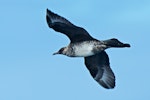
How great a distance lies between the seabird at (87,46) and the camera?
16641 mm

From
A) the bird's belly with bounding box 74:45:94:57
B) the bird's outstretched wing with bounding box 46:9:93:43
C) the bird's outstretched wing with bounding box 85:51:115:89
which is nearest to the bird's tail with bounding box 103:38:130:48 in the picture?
the bird's belly with bounding box 74:45:94:57

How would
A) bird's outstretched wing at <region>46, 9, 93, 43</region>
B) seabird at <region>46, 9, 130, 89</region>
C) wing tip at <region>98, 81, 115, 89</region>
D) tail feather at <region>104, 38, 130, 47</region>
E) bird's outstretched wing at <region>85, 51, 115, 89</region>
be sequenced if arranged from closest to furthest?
1. tail feather at <region>104, 38, 130, 47</region>
2. seabird at <region>46, 9, 130, 89</region>
3. bird's outstretched wing at <region>46, 9, 93, 43</region>
4. wing tip at <region>98, 81, 115, 89</region>
5. bird's outstretched wing at <region>85, 51, 115, 89</region>

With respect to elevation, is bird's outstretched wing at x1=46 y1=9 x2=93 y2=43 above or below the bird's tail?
above

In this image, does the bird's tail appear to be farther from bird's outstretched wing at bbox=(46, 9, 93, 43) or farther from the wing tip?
the wing tip

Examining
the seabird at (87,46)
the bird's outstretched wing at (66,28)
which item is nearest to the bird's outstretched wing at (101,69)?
the seabird at (87,46)

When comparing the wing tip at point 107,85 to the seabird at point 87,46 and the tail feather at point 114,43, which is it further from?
the tail feather at point 114,43

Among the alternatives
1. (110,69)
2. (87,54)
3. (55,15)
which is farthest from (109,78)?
(55,15)

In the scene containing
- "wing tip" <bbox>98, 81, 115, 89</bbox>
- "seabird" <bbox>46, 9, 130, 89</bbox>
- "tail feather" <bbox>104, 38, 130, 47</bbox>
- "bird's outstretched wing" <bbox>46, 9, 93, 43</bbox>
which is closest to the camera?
"tail feather" <bbox>104, 38, 130, 47</bbox>

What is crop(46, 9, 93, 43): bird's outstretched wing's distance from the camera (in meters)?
16.9

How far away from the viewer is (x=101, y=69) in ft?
60.6

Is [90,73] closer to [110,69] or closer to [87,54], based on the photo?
[110,69]

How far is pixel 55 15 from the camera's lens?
677 inches

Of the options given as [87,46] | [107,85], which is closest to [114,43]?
[87,46]

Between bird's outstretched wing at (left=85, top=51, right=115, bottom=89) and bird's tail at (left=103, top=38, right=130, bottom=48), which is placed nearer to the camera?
bird's tail at (left=103, top=38, right=130, bottom=48)
